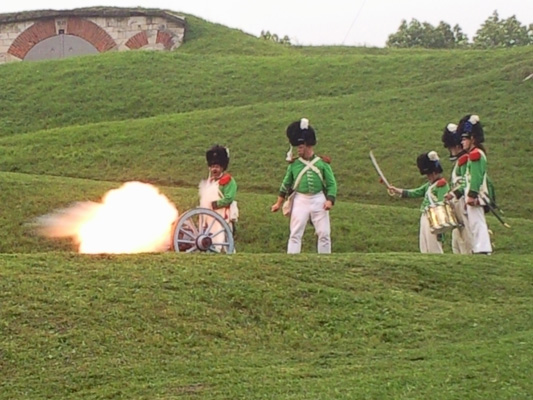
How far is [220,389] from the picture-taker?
7754 mm

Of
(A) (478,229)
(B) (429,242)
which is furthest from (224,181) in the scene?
(A) (478,229)

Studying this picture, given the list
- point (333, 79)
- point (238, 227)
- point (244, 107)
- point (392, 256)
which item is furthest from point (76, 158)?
point (392, 256)

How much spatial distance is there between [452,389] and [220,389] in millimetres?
1536

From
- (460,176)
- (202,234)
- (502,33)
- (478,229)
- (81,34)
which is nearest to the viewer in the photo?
(202,234)

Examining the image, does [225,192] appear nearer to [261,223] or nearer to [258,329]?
[258,329]

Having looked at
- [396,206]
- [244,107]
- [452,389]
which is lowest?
[452,389]

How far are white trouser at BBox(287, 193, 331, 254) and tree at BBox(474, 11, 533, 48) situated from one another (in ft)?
122

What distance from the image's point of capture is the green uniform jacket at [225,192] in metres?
13.3

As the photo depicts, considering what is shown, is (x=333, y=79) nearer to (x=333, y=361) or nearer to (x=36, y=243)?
(x=36, y=243)

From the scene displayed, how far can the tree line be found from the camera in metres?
49.8

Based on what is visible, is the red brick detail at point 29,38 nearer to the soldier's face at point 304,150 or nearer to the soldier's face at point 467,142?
the soldier's face at point 304,150

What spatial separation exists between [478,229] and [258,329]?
16.6 ft

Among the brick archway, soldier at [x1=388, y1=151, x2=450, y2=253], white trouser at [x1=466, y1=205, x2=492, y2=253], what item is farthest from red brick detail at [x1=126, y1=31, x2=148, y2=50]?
white trouser at [x1=466, y1=205, x2=492, y2=253]

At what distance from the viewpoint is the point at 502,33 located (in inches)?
1972
